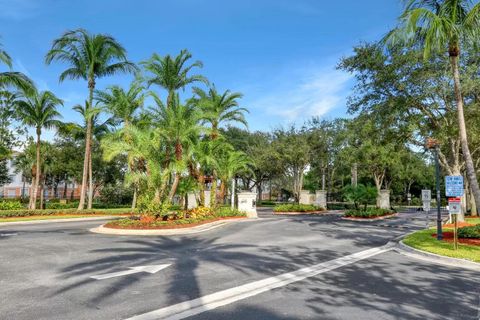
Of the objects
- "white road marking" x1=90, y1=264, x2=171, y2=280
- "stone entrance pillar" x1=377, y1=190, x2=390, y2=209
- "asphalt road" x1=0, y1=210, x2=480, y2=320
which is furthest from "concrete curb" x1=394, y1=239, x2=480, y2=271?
"stone entrance pillar" x1=377, y1=190, x2=390, y2=209

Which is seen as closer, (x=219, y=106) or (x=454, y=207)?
(x=454, y=207)

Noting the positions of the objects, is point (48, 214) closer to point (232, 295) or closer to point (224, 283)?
point (224, 283)

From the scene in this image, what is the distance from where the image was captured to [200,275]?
8945mm

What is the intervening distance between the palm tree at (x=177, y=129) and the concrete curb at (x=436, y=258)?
12224 millimetres

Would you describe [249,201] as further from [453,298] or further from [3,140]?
[3,140]

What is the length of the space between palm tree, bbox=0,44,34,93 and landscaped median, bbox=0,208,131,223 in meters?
9.07

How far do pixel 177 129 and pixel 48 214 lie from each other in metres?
13.5

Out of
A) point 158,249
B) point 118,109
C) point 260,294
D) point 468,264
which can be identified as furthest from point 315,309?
point 118,109

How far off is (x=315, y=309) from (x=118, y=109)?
2054 cm

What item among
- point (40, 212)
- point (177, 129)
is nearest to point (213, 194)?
point (177, 129)

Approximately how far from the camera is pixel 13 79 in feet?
60.3

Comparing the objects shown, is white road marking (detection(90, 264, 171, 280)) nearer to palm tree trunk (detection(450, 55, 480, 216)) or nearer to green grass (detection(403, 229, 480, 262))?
green grass (detection(403, 229, 480, 262))

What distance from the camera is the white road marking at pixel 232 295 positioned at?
20.0ft

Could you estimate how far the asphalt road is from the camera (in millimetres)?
6348
